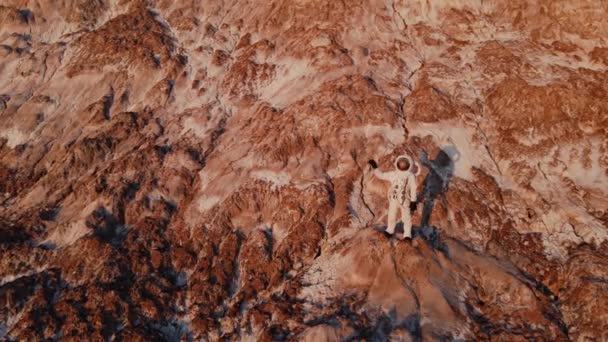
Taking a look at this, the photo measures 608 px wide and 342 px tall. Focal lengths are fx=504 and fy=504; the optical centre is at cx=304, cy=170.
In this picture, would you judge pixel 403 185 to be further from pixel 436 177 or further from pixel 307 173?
pixel 307 173

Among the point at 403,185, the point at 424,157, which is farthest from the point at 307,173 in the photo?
the point at 403,185

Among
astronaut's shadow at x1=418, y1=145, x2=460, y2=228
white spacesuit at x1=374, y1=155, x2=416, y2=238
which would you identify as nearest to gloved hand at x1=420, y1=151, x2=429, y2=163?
astronaut's shadow at x1=418, y1=145, x2=460, y2=228

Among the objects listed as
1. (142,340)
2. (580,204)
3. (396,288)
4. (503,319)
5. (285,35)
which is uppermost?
(285,35)

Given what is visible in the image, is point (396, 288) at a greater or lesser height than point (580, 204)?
greater

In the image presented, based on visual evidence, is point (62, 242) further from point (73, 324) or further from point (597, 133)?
point (597, 133)

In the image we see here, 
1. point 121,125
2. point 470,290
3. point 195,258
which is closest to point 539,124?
point 470,290

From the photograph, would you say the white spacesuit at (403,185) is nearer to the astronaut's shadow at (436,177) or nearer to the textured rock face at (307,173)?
the textured rock face at (307,173)

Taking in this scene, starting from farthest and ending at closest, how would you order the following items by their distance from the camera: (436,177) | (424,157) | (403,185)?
1. (424,157)
2. (436,177)
3. (403,185)

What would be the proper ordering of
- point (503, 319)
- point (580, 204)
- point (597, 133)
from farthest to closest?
point (597, 133), point (580, 204), point (503, 319)

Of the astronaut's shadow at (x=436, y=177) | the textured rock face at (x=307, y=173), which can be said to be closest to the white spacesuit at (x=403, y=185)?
the textured rock face at (x=307, y=173)
